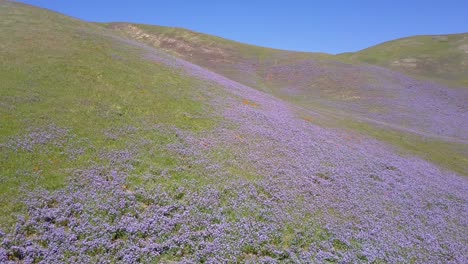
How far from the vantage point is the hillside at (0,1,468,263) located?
10.1m

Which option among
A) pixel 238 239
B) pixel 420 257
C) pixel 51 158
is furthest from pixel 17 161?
pixel 420 257

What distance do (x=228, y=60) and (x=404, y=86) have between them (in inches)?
1570

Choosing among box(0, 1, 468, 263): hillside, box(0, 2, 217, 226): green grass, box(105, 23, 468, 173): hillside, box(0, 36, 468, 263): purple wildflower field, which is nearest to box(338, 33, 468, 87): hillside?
box(105, 23, 468, 173): hillside

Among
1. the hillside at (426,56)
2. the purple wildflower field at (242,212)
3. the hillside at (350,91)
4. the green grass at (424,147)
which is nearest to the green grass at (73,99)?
the purple wildflower field at (242,212)

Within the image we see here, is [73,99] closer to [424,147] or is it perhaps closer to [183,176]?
[183,176]

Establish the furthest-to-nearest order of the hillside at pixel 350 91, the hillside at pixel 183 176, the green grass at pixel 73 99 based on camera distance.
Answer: the hillside at pixel 350 91, the green grass at pixel 73 99, the hillside at pixel 183 176

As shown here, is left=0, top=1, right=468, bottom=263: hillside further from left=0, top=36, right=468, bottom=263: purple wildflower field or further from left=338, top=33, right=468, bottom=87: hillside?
left=338, top=33, right=468, bottom=87: hillside

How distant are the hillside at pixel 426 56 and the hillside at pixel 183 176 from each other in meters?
67.8

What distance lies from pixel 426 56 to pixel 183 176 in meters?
109

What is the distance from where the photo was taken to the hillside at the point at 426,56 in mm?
87000

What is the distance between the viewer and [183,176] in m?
13.7

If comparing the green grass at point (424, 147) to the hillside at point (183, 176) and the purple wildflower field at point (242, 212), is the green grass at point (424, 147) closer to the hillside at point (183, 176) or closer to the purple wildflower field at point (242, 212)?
the hillside at point (183, 176)

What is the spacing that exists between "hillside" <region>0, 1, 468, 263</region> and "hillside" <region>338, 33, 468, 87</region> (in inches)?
2670

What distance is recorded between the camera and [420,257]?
12484 millimetres
